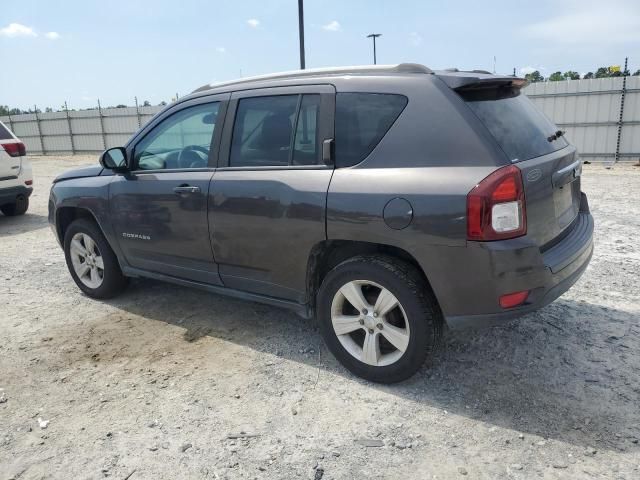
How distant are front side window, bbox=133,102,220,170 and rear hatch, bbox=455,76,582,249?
1.90 meters

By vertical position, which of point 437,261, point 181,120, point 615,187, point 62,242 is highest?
point 181,120

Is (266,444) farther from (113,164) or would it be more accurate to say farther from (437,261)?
(113,164)

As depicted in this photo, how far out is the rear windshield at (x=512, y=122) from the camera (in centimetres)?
277

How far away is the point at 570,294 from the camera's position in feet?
14.3

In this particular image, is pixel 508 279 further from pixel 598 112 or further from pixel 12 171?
pixel 598 112

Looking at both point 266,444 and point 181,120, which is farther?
point 181,120

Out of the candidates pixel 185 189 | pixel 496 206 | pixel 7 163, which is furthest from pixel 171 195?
pixel 7 163

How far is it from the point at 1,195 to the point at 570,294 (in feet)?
28.8

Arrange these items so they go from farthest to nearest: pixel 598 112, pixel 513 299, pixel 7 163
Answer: pixel 598 112 → pixel 7 163 → pixel 513 299

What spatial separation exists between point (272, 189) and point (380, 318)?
1073mm

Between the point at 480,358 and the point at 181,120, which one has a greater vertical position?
the point at 181,120

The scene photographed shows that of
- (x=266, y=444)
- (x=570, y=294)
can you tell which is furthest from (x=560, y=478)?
(x=570, y=294)

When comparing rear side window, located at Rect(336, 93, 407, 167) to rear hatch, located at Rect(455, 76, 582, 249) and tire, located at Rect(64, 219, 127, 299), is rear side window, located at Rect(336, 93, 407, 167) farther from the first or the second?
tire, located at Rect(64, 219, 127, 299)

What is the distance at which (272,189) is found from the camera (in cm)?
328
